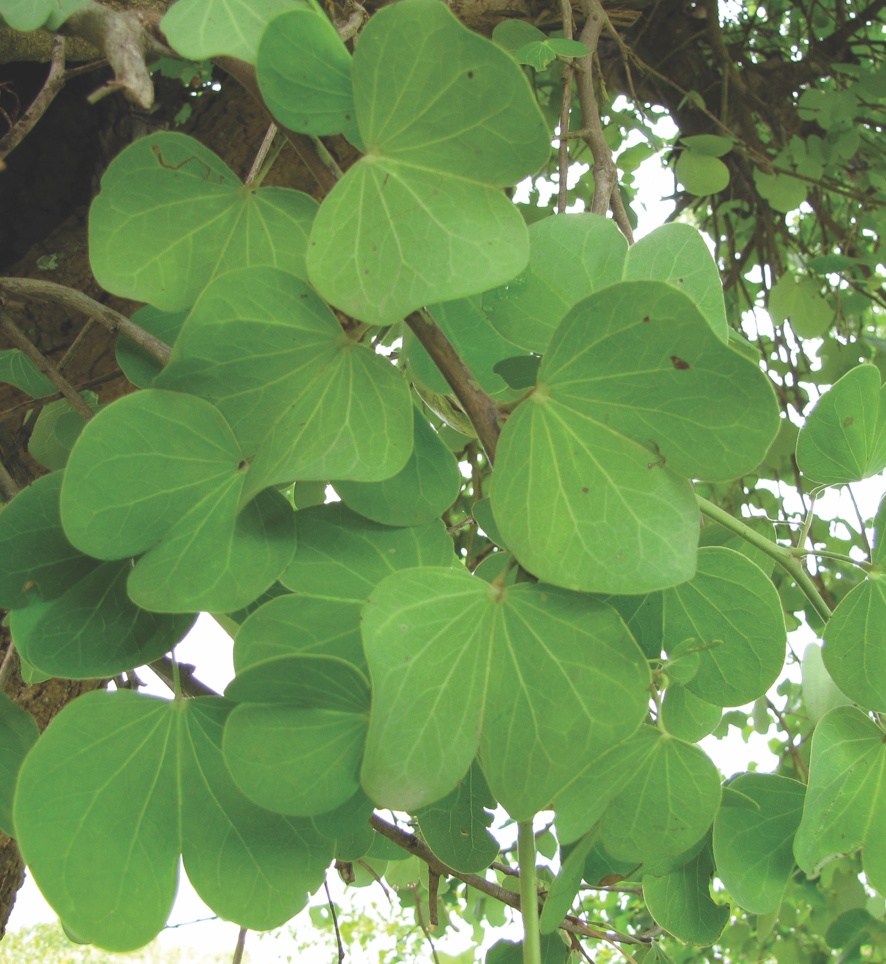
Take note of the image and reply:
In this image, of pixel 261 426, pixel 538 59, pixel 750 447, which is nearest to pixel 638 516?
pixel 750 447

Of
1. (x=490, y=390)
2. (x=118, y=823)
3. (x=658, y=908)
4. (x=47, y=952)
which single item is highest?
(x=490, y=390)

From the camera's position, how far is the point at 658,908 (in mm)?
440

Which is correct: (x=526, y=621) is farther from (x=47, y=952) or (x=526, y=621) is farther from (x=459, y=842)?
(x=47, y=952)

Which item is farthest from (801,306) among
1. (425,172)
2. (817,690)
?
(425,172)

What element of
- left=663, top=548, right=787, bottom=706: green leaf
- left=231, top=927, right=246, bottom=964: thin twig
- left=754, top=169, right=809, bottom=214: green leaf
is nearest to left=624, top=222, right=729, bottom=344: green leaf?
left=663, top=548, right=787, bottom=706: green leaf

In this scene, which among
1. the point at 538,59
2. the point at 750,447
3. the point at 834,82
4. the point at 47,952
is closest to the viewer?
the point at 750,447

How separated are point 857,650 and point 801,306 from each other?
1.06 meters

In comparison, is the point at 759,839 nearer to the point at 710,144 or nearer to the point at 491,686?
the point at 491,686

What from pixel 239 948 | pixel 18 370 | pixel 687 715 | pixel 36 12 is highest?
pixel 36 12

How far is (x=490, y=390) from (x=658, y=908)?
0.27 meters

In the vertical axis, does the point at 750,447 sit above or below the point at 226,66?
below

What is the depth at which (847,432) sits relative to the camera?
0.43 metres

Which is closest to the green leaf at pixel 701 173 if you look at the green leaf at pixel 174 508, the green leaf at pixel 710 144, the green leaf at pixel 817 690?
the green leaf at pixel 710 144

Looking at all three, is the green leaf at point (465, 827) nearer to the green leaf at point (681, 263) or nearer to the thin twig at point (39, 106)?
the green leaf at point (681, 263)
